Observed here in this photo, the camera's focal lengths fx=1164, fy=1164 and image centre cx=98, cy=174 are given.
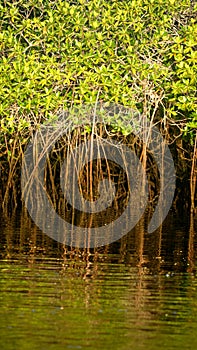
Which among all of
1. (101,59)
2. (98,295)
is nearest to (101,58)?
(101,59)

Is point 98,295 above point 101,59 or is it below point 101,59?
below

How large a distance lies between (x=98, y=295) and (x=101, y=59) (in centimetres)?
859

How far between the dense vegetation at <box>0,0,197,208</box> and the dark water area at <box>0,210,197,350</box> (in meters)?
4.18

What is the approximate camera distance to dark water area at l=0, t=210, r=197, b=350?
8062mm

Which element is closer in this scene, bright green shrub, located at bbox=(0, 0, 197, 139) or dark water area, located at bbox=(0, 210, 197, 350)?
dark water area, located at bbox=(0, 210, 197, 350)

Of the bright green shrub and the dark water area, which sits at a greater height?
the bright green shrub

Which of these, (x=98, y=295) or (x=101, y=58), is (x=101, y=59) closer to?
(x=101, y=58)

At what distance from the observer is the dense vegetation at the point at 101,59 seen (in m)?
17.8

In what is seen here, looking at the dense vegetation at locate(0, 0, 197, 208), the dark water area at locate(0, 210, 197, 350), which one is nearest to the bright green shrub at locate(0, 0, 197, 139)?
the dense vegetation at locate(0, 0, 197, 208)

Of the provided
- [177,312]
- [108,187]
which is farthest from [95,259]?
[108,187]

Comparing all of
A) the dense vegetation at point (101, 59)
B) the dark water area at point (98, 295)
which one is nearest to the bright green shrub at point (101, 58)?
the dense vegetation at point (101, 59)

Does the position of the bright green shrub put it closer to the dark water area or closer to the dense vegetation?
the dense vegetation

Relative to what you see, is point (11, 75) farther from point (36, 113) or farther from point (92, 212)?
point (92, 212)

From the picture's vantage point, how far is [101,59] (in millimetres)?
17766
